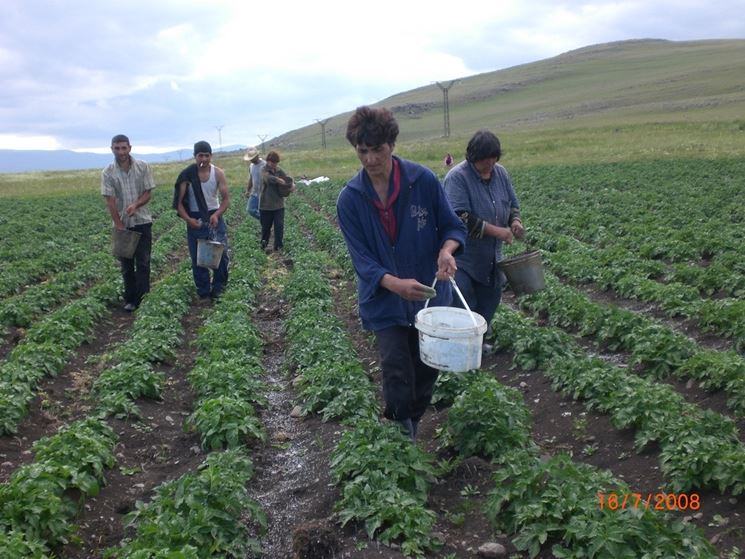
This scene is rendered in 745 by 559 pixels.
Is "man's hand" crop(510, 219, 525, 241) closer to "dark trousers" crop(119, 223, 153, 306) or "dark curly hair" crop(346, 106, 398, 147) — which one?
"dark curly hair" crop(346, 106, 398, 147)

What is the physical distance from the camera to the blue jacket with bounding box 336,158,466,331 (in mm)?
4668

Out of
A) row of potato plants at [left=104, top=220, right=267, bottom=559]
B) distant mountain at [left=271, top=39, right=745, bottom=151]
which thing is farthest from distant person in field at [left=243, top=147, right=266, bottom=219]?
distant mountain at [left=271, top=39, right=745, bottom=151]

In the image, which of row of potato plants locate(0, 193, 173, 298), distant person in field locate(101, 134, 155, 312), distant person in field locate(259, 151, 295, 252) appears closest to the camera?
distant person in field locate(101, 134, 155, 312)

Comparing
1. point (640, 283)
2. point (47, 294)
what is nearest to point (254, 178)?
point (47, 294)

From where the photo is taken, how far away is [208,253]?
1038 centimetres

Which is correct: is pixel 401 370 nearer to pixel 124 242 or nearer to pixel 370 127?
pixel 370 127

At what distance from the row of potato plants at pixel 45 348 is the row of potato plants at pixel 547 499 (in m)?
3.65

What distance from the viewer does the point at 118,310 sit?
426 inches

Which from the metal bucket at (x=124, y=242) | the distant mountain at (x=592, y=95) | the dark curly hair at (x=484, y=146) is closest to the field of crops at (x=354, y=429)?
the metal bucket at (x=124, y=242)

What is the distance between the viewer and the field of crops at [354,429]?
4.08 m

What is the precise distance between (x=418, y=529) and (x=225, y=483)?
50.1 inches

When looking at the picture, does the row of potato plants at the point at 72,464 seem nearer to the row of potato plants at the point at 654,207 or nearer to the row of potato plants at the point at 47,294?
the row of potato plants at the point at 47,294

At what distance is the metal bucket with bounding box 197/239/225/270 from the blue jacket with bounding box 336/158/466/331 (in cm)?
593
